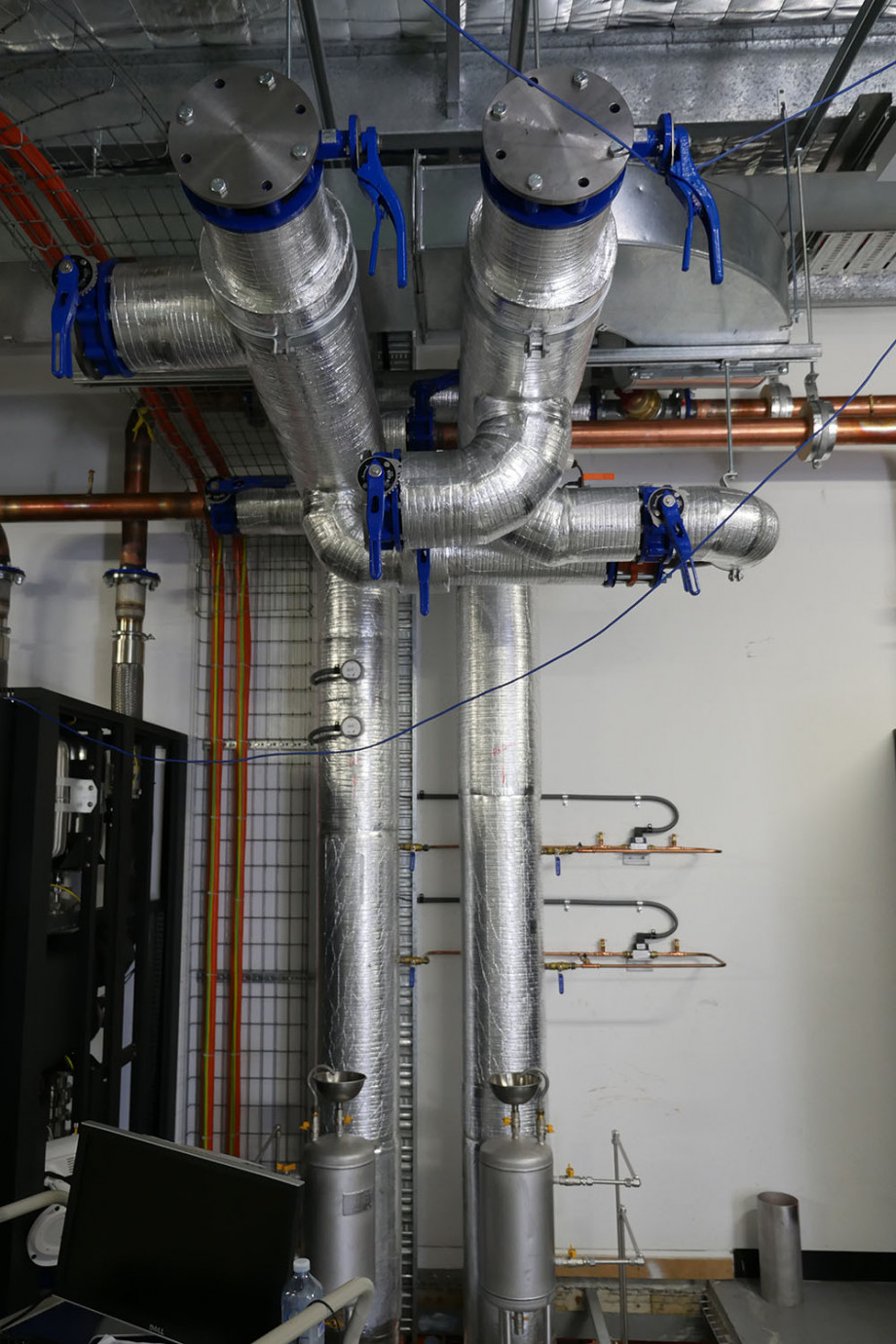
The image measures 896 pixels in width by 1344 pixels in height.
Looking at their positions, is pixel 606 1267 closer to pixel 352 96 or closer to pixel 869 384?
pixel 869 384

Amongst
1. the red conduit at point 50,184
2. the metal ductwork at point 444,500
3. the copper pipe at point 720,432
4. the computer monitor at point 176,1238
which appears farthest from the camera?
the copper pipe at point 720,432

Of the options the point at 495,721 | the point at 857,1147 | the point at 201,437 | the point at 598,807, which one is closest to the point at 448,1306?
the point at 857,1147

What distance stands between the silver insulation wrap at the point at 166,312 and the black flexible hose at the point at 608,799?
199 centimetres

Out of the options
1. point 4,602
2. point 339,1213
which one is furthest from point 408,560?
point 339,1213

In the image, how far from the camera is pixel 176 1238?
1905 mm

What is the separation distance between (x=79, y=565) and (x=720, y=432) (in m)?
2.70

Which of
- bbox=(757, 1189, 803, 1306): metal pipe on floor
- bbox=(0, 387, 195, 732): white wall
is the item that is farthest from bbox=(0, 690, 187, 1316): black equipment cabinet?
bbox=(757, 1189, 803, 1306): metal pipe on floor

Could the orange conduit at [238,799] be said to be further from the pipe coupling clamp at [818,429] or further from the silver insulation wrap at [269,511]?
the pipe coupling clamp at [818,429]

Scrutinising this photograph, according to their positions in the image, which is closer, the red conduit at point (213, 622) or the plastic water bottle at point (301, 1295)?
the plastic water bottle at point (301, 1295)

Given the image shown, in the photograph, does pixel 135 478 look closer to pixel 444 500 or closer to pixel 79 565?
pixel 79 565

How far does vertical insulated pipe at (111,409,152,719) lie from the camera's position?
144 inches

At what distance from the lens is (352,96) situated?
101 inches

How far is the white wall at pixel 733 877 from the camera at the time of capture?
3518 mm

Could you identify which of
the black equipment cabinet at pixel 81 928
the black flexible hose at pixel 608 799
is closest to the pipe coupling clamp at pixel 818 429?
the black flexible hose at pixel 608 799
